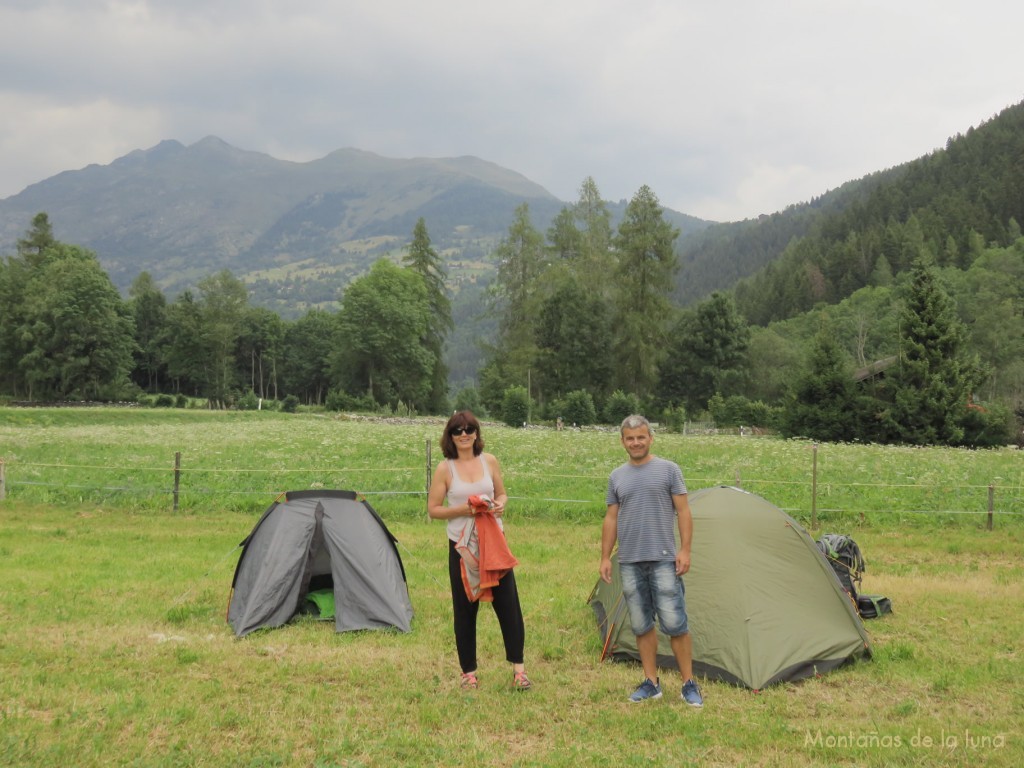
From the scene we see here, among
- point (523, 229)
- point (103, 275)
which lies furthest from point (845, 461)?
point (103, 275)

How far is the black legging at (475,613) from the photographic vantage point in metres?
6.48

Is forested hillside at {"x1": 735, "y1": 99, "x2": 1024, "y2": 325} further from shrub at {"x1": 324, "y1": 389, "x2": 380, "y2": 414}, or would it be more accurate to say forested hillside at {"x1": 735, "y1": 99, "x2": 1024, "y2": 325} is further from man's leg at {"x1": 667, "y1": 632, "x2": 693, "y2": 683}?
man's leg at {"x1": 667, "y1": 632, "x2": 693, "y2": 683}

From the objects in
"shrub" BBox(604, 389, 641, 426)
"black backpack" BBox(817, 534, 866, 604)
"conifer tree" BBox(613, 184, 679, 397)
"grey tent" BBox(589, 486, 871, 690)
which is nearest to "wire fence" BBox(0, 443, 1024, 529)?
"black backpack" BBox(817, 534, 866, 604)

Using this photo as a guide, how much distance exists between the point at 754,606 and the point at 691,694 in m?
1.33

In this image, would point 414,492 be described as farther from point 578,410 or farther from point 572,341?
point 572,341

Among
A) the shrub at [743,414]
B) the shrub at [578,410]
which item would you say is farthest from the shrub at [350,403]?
the shrub at [743,414]

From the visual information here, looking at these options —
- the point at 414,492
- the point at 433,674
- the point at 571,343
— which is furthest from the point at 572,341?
the point at 433,674

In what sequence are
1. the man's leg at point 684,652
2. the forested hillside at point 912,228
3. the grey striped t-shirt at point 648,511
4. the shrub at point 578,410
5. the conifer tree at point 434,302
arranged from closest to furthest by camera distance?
the grey striped t-shirt at point 648,511
the man's leg at point 684,652
the shrub at point 578,410
the conifer tree at point 434,302
the forested hillside at point 912,228

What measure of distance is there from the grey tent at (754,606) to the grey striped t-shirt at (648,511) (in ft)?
4.90

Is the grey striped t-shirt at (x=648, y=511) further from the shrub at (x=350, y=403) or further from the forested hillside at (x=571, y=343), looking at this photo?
the shrub at (x=350, y=403)

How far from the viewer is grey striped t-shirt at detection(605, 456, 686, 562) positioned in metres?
6.14

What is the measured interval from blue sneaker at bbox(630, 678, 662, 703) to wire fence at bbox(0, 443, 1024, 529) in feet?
31.1

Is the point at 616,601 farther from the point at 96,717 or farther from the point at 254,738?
the point at 96,717

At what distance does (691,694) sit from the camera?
621 cm
